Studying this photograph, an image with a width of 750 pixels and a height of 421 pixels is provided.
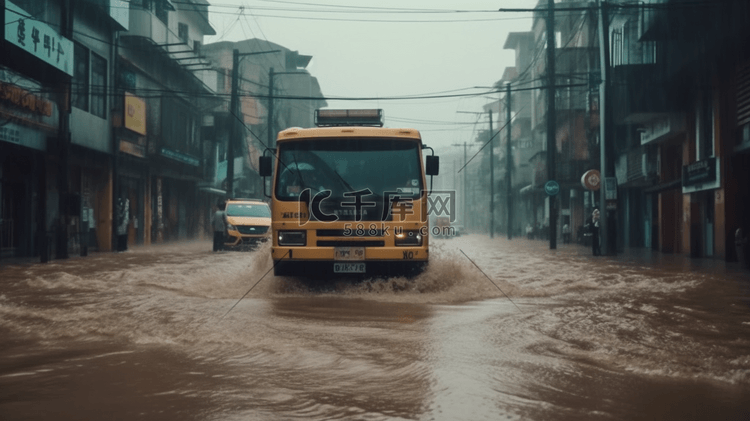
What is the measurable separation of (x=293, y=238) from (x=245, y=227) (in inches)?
652

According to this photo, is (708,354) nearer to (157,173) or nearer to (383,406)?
(383,406)

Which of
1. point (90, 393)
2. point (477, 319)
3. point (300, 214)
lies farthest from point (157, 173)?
point (90, 393)

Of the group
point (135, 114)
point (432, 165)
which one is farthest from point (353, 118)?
point (135, 114)

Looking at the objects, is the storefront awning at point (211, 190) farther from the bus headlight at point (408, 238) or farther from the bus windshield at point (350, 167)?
the bus headlight at point (408, 238)

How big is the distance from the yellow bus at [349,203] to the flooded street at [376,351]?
2.10 feet

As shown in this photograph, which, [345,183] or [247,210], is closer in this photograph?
[345,183]

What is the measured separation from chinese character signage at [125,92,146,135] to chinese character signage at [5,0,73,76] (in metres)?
7.17

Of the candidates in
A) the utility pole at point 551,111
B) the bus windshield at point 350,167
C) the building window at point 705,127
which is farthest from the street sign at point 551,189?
the bus windshield at point 350,167

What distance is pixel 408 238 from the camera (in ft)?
37.5

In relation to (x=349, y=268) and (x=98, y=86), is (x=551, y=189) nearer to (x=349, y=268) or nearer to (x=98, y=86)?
(x=98, y=86)

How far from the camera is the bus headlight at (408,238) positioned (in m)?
11.4

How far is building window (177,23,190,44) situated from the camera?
43425 mm

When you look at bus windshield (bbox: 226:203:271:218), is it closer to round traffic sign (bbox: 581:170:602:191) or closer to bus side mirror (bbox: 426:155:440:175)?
round traffic sign (bbox: 581:170:602:191)

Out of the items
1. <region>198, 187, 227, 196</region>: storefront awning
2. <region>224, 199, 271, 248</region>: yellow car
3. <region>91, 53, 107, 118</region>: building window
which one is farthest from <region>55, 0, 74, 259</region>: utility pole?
<region>198, 187, 227, 196</region>: storefront awning
